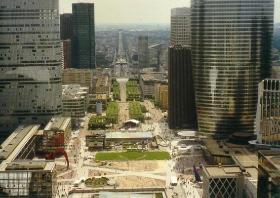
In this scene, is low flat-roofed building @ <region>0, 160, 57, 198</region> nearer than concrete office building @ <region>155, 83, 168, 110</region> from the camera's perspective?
Yes

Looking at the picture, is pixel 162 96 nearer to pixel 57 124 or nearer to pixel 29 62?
pixel 57 124

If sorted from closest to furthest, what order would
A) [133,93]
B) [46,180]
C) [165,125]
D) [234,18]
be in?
[46,180], [234,18], [165,125], [133,93]

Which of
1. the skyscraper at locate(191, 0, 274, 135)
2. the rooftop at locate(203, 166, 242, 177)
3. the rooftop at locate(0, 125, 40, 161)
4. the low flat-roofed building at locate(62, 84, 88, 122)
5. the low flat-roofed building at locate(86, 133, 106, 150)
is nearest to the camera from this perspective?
the rooftop at locate(203, 166, 242, 177)

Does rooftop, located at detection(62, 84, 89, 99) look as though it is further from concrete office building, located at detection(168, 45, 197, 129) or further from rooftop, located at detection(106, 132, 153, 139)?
concrete office building, located at detection(168, 45, 197, 129)

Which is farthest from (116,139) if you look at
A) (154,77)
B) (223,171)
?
(154,77)

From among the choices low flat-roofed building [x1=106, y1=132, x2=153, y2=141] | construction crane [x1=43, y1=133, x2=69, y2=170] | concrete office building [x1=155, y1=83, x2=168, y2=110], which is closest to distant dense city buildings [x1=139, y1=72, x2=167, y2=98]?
concrete office building [x1=155, y1=83, x2=168, y2=110]

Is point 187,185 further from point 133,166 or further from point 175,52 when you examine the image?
point 175,52

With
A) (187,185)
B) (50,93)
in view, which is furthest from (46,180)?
(50,93)

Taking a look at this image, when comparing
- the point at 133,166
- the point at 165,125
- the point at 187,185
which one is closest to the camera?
the point at 187,185
